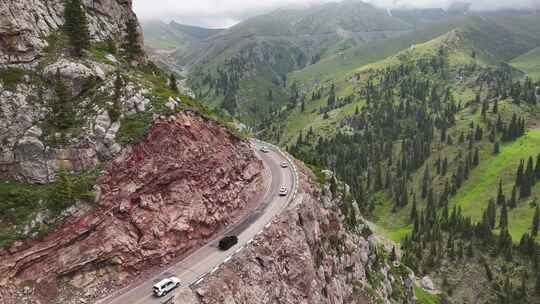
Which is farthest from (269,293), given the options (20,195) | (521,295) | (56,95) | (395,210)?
(395,210)

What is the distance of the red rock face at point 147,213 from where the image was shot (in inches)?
1489

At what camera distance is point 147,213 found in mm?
45969

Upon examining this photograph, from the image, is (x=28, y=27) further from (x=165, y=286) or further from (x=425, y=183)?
(x=425, y=183)

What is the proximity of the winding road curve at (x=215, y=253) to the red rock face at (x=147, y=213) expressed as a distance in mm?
1737

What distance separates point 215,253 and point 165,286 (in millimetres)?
8970

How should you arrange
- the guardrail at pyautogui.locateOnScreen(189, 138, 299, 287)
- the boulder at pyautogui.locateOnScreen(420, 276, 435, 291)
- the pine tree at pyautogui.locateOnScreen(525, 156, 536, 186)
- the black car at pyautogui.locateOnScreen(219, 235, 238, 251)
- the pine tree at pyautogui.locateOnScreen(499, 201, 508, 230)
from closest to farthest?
the guardrail at pyautogui.locateOnScreen(189, 138, 299, 287), the black car at pyautogui.locateOnScreen(219, 235, 238, 251), the boulder at pyautogui.locateOnScreen(420, 276, 435, 291), the pine tree at pyautogui.locateOnScreen(499, 201, 508, 230), the pine tree at pyautogui.locateOnScreen(525, 156, 536, 186)

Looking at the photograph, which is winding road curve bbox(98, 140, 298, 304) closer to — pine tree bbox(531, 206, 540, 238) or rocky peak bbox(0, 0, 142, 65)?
rocky peak bbox(0, 0, 142, 65)

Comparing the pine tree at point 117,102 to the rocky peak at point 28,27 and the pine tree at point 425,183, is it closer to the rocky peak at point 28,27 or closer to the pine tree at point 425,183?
the rocky peak at point 28,27

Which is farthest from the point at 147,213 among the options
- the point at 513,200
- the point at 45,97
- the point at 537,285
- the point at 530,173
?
the point at 530,173

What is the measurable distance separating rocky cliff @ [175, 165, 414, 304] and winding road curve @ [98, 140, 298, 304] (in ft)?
4.68

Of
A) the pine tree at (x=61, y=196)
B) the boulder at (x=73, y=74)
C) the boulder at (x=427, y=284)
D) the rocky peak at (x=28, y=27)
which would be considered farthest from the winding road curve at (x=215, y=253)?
the boulder at (x=427, y=284)

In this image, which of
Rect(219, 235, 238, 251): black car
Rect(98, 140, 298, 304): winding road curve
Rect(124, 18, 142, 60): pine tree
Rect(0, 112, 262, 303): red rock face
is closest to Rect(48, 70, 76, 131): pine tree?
Rect(0, 112, 262, 303): red rock face

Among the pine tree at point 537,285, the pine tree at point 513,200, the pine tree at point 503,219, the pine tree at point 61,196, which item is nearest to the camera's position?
the pine tree at point 61,196

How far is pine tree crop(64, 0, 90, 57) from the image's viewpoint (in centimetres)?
5362
